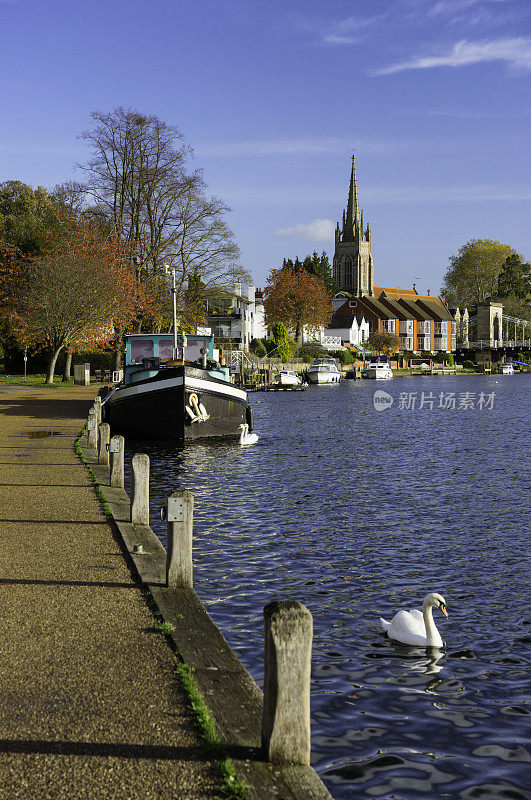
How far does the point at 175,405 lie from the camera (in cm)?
2795

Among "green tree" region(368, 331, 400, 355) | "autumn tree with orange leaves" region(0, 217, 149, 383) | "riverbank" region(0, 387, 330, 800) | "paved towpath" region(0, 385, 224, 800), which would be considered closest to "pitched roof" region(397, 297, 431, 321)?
"green tree" region(368, 331, 400, 355)

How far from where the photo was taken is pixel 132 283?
56.9 meters

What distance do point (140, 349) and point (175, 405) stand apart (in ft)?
13.6

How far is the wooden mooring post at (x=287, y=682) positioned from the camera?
4965 millimetres

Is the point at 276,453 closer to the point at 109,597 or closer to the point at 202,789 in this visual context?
the point at 109,597

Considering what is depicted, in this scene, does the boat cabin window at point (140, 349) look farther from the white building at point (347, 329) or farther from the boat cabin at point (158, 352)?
the white building at point (347, 329)

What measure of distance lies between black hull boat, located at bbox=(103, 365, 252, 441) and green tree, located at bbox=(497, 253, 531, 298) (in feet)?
474

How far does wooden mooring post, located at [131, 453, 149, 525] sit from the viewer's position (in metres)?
11.9

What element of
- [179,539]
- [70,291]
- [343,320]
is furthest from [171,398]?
[343,320]

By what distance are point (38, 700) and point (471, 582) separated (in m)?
7.25

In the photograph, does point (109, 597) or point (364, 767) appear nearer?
point (364, 767)

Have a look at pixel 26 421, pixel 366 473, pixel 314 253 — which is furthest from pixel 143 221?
pixel 314 253

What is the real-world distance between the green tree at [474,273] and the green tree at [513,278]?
8.49 ft

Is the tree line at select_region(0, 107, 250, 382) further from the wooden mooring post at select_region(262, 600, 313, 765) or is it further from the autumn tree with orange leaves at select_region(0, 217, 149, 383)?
the wooden mooring post at select_region(262, 600, 313, 765)
